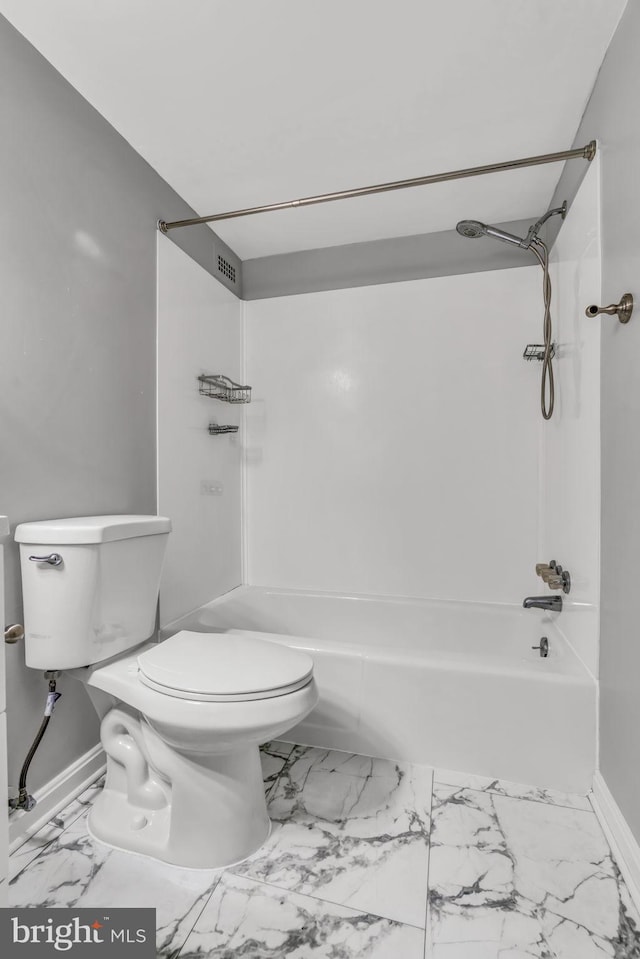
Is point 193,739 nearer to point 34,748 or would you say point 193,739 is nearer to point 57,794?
point 34,748

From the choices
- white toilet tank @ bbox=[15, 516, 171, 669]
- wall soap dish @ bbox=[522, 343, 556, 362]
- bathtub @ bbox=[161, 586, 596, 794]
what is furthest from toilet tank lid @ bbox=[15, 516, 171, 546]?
wall soap dish @ bbox=[522, 343, 556, 362]

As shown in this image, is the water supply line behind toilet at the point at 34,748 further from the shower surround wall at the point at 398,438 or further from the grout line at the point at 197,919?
the shower surround wall at the point at 398,438

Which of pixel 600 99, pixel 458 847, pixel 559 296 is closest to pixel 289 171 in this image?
pixel 600 99

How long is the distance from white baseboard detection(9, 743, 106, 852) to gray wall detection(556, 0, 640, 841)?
1541mm

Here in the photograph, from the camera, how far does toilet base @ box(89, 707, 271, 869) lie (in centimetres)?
124

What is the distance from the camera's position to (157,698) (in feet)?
3.94

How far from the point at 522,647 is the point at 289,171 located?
85.2 inches

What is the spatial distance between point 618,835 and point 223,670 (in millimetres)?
1095

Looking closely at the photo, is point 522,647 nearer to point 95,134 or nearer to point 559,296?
point 559,296

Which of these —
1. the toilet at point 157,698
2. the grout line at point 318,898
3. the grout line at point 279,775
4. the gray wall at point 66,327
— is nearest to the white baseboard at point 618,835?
the grout line at point 318,898

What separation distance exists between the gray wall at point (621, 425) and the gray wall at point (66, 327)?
1546 mm

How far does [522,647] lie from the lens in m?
2.06

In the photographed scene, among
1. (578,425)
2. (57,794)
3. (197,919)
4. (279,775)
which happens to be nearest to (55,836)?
(57,794)

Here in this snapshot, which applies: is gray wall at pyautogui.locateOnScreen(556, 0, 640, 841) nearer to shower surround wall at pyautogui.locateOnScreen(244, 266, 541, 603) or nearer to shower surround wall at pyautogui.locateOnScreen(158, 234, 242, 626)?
shower surround wall at pyautogui.locateOnScreen(244, 266, 541, 603)
